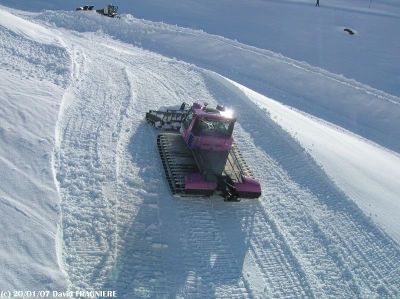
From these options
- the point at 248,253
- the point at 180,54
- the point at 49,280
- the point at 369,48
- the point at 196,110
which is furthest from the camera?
the point at 369,48

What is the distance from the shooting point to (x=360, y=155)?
15414 millimetres

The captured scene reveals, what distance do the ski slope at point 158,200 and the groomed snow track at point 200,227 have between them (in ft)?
0.10

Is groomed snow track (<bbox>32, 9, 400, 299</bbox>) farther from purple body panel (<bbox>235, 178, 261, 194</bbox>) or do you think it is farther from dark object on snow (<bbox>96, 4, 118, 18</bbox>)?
dark object on snow (<bbox>96, 4, 118, 18</bbox>)

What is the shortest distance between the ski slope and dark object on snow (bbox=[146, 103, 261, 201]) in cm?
35

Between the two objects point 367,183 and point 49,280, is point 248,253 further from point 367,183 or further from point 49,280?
point 367,183

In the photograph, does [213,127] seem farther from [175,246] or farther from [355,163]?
[355,163]

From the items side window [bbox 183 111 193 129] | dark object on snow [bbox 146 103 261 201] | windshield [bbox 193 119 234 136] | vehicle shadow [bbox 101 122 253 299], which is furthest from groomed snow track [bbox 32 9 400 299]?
windshield [bbox 193 119 234 136]

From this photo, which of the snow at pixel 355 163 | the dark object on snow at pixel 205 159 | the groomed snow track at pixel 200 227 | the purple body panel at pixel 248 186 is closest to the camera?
the groomed snow track at pixel 200 227

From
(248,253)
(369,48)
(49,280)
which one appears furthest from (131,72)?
(369,48)

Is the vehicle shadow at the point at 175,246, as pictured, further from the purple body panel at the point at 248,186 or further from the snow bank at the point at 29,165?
the snow bank at the point at 29,165

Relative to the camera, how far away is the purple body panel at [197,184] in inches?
434

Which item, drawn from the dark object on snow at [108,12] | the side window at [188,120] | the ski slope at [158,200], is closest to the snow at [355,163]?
the ski slope at [158,200]

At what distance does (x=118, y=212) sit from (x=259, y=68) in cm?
1589

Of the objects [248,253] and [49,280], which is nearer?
[49,280]
